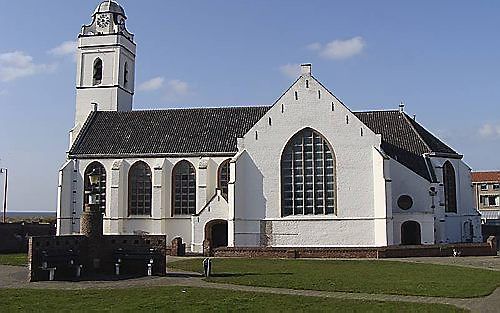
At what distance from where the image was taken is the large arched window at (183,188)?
48.1 metres

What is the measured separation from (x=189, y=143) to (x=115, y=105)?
1183 cm

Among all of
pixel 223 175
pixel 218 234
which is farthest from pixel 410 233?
pixel 223 175

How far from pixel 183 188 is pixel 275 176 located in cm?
920

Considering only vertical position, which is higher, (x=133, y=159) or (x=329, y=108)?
(x=329, y=108)

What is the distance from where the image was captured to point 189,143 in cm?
4894

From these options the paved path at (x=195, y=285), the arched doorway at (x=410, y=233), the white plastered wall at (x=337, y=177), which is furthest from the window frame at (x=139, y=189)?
the arched doorway at (x=410, y=233)

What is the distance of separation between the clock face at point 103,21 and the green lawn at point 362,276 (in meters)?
33.2

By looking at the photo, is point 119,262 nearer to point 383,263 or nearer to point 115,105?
point 383,263

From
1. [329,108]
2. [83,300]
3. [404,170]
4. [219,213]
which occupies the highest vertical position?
[329,108]

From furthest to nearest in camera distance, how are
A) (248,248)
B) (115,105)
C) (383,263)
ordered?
1. (115,105)
2. (248,248)
3. (383,263)

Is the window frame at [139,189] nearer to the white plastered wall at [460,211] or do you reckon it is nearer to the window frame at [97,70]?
the window frame at [97,70]

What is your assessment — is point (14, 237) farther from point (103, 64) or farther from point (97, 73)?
point (103, 64)

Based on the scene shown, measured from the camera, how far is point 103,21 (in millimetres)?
58719

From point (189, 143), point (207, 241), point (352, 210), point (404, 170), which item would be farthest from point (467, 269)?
point (189, 143)
